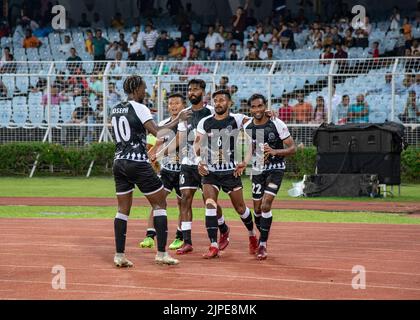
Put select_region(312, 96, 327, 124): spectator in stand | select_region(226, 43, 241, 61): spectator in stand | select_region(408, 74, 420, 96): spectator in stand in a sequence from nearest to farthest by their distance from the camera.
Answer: select_region(408, 74, 420, 96): spectator in stand < select_region(312, 96, 327, 124): spectator in stand < select_region(226, 43, 241, 61): spectator in stand

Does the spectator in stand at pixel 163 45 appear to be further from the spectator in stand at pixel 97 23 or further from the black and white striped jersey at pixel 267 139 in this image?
the black and white striped jersey at pixel 267 139

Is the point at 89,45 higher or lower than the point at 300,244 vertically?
higher

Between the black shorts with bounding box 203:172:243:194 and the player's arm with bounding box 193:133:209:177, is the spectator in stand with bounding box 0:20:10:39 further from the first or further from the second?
the black shorts with bounding box 203:172:243:194

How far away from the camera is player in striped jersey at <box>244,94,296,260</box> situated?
523 inches

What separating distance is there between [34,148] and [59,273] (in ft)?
65.1

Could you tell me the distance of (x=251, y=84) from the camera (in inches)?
1176

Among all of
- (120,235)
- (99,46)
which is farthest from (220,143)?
(99,46)

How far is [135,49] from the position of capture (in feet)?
116

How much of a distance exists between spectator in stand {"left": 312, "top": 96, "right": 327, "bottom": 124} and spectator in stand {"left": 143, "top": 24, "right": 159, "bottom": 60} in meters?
8.48

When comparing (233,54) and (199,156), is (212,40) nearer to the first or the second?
(233,54)

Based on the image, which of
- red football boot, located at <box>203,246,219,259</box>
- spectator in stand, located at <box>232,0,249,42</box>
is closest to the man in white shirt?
spectator in stand, located at <box>232,0,249,42</box>

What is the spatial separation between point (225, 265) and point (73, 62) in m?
20.7

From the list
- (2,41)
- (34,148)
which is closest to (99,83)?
(34,148)

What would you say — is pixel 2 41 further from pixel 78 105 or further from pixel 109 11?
pixel 78 105
